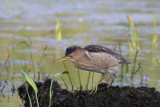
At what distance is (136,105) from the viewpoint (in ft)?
15.8

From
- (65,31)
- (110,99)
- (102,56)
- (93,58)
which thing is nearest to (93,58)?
(93,58)

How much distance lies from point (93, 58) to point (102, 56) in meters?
0.17

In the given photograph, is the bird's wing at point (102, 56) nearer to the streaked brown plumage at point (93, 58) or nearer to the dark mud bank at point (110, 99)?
the streaked brown plumage at point (93, 58)

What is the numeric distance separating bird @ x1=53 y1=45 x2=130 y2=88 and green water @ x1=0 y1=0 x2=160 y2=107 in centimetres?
100

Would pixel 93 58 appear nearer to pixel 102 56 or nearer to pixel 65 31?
pixel 102 56

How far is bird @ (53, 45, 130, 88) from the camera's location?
16.1 feet

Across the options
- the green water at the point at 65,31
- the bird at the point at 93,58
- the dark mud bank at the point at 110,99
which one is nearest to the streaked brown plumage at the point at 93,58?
the bird at the point at 93,58

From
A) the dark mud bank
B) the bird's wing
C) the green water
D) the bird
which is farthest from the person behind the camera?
the green water

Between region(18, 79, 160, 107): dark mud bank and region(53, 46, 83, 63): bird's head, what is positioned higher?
region(53, 46, 83, 63): bird's head

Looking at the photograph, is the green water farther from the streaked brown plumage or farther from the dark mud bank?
the streaked brown plumage

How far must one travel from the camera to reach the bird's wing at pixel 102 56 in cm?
510

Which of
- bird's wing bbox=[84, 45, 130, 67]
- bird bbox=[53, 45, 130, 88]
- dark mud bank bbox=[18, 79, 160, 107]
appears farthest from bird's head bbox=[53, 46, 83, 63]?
dark mud bank bbox=[18, 79, 160, 107]

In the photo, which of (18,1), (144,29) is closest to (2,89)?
(144,29)

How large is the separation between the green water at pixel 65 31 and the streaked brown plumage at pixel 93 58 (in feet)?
3.31
